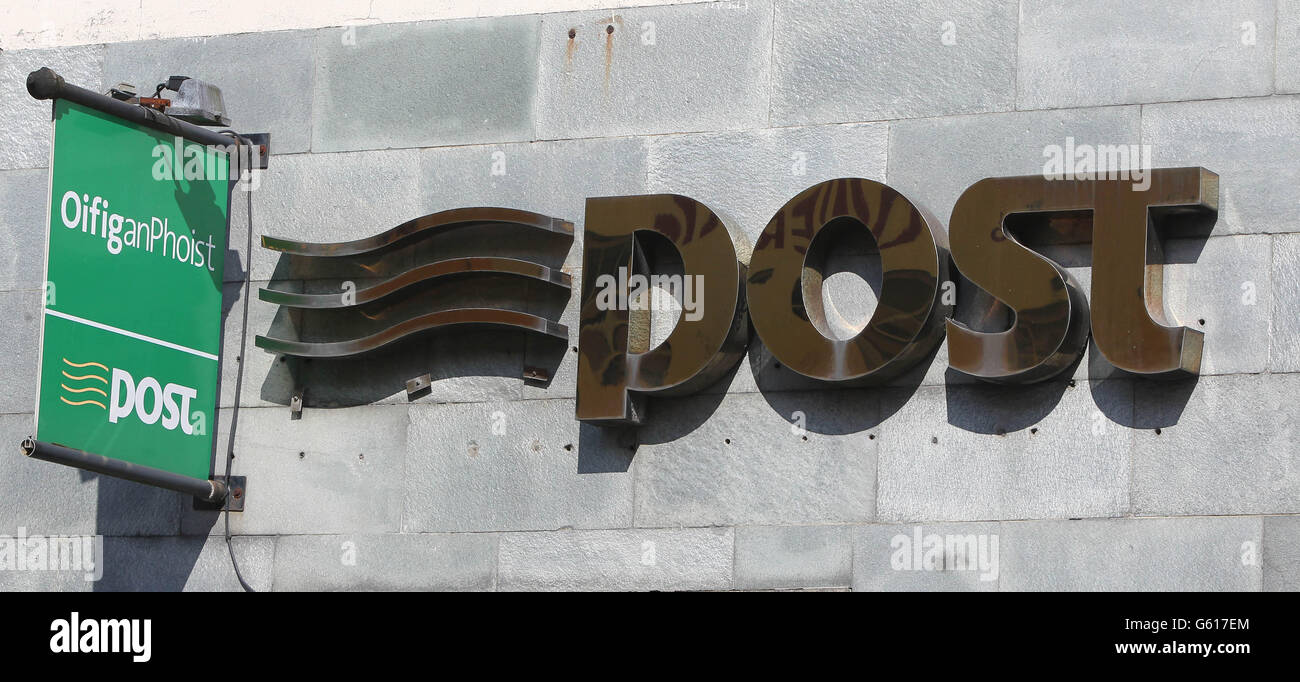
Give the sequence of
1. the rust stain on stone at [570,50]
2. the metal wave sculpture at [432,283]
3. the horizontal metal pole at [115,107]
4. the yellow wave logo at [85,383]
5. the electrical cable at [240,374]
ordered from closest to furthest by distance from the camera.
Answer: the yellow wave logo at [85,383], the horizontal metal pole at [115,107], the metal wave sculpture at [432,283], the electrical cable at [240,374], the rust stain on stone at [570,50]

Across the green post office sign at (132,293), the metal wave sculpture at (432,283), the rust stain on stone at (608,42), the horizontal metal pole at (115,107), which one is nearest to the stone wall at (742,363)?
the rust stain on stone at (608,42)

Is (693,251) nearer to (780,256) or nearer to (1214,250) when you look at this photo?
(780,256)

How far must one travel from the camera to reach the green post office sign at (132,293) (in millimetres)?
14336

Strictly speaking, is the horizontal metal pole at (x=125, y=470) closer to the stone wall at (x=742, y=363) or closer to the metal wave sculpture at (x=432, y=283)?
the stone wall at (x=742, y=363)

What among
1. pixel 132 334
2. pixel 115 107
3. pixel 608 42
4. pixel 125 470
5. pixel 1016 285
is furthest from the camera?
pixel 608 42

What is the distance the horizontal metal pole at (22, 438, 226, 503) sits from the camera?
14039 millimetres

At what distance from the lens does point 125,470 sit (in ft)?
47.7

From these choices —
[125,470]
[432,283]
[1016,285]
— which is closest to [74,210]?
[125,470]

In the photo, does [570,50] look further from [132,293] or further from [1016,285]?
[1016,285]

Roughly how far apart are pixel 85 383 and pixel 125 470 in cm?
71

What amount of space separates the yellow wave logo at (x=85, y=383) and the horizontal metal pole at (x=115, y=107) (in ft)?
6.46

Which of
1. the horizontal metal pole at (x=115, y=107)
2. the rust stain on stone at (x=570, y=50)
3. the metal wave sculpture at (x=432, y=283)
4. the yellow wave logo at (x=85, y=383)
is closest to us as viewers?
the yellow wave logo at (x=85, y=383)

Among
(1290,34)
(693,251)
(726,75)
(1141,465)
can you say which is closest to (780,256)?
(693,251)
